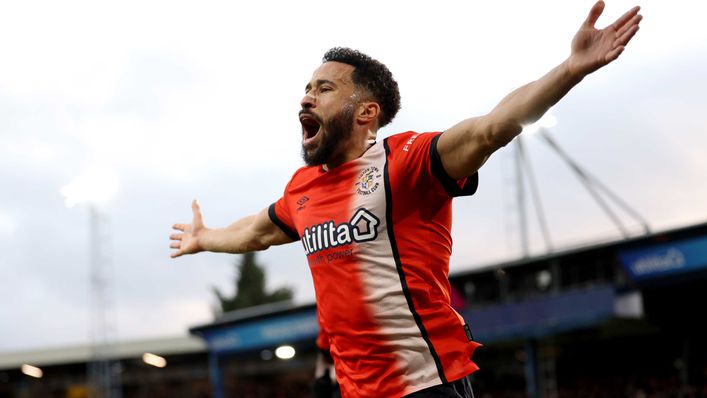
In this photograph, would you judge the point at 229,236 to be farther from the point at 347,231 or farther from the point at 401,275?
the point at 401,275

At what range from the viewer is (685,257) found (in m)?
22.2

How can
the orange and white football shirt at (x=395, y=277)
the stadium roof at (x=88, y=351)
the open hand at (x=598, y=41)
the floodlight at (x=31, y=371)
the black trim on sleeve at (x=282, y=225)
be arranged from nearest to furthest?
the open hand at (x=598, y=41) < the orange and white football shirt at (x=395, y=277) < the black trim on sleeve at (x=282, y=225) < the stadium roof at (x=88, y=351) < the floodlight at (x=31, y=371)

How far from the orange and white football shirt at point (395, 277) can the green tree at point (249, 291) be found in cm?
7519

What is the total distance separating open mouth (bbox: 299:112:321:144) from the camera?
4.49m

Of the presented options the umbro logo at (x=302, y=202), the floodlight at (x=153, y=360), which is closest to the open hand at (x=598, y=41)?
the umbro logo at (x=302, y=202)

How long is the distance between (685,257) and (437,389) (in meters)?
20.3

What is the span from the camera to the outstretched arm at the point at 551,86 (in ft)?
11.5

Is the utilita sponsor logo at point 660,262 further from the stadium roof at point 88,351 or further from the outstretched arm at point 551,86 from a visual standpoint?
the stadium roof at point 88,351

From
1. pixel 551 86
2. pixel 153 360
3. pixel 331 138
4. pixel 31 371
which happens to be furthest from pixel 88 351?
pixel 551 86

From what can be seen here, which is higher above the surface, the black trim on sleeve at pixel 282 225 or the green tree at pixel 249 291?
the green tree at pixel 249 291

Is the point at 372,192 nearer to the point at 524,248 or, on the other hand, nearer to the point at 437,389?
the point at 437,389

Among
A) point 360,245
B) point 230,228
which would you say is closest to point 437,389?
point 360,245

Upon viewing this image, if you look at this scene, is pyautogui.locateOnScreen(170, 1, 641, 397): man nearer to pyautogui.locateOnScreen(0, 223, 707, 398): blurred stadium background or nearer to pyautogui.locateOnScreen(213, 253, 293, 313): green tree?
pyautogui.locateOnScreen(0, 223, 707, 398): blurred stadium background

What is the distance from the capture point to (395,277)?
4.05 meters
